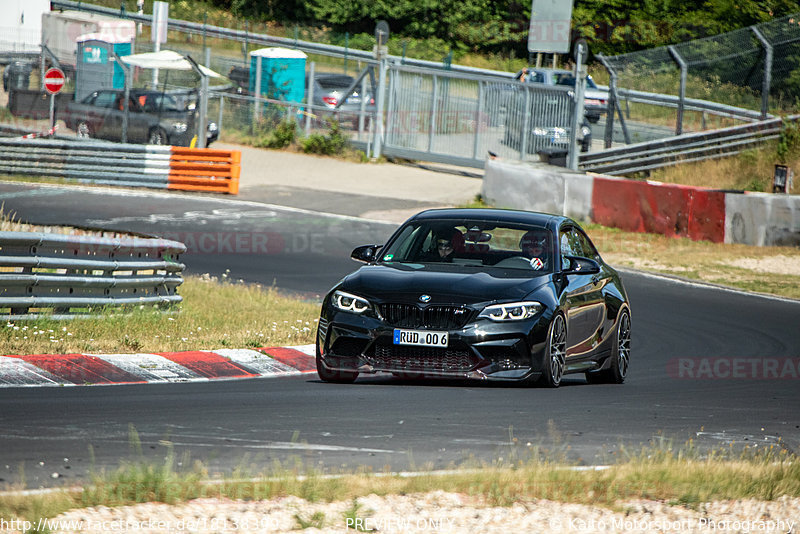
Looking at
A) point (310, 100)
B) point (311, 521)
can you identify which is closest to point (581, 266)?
point (311, 521)

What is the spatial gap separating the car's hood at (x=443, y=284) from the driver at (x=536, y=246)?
1.15 ft

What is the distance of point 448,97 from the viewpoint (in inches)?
1252

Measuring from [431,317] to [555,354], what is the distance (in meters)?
1.06

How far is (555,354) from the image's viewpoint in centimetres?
927

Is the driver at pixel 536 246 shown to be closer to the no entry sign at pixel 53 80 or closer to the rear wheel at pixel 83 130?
the no entry sign at pixel 53 80

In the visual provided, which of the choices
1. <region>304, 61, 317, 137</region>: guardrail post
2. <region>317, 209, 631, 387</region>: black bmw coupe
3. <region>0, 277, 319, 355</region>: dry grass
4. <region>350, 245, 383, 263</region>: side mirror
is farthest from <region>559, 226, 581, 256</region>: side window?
<region>304, 61, 317, 137</region>: guardrail post

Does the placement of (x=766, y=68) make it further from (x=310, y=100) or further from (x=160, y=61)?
(x=160, y=61)

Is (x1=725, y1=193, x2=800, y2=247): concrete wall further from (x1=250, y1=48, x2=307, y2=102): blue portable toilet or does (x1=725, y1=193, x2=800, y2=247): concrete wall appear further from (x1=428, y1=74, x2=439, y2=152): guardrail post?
(x1=250, y1=48, x2=307, y2=102): blue portable toilet

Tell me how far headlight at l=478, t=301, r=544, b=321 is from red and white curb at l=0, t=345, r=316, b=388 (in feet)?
7.46

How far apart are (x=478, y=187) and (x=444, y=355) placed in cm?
2117

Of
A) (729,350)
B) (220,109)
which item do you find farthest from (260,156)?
(729,350)

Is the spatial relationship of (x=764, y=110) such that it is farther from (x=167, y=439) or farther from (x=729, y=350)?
(x=167, y=439)

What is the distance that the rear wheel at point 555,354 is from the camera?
907cm

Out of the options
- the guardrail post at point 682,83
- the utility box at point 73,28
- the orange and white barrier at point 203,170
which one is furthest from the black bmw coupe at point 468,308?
the utility box at point 73,28
